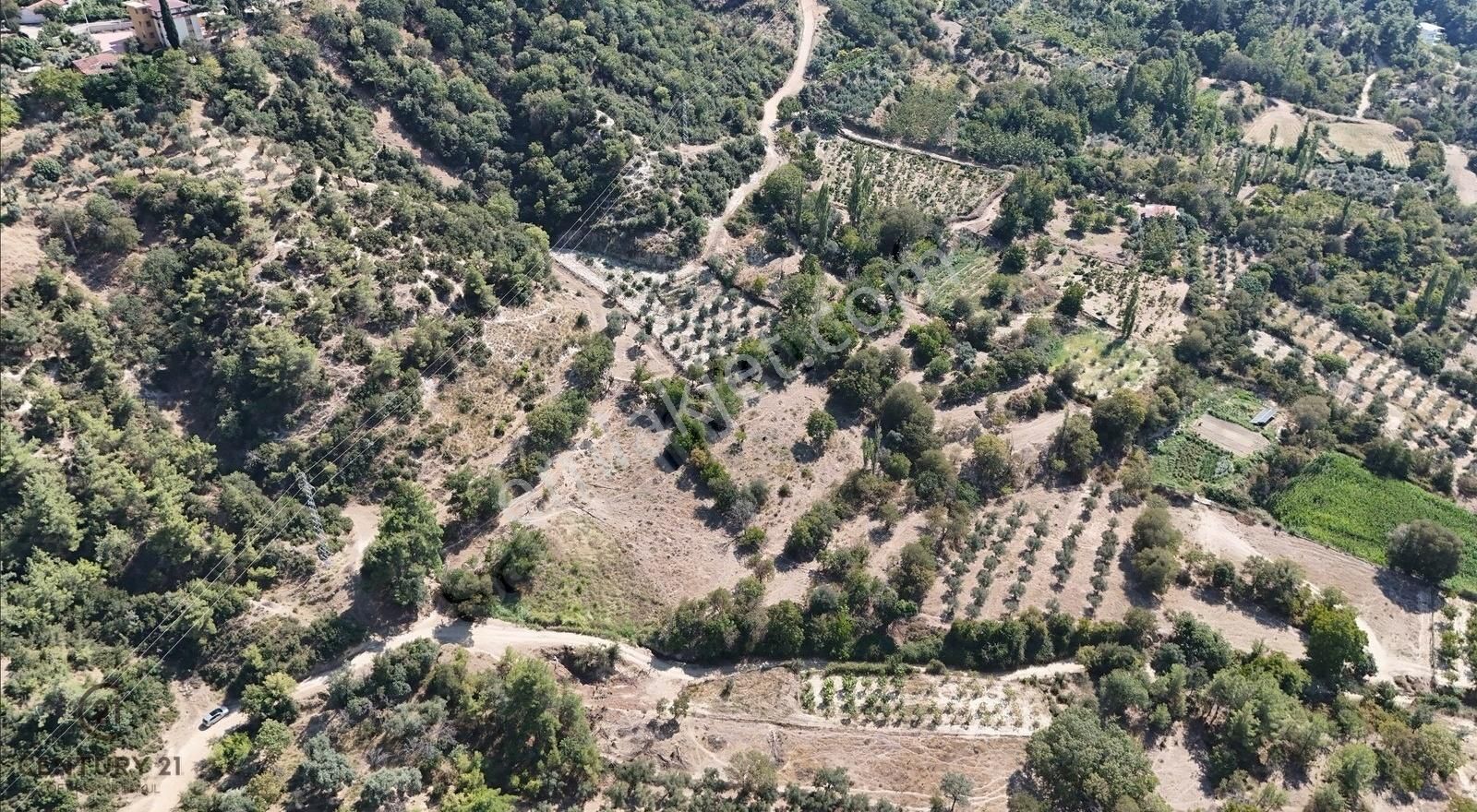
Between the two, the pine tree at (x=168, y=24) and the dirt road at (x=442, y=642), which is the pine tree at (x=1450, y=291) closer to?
the dirt road at (x=442, y=642)

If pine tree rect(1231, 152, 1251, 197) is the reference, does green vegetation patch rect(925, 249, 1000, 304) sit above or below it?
below

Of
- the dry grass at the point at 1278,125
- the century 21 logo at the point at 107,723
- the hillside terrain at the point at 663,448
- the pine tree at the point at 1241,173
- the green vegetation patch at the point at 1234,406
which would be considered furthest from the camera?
the dry grass at the point at 1278,125

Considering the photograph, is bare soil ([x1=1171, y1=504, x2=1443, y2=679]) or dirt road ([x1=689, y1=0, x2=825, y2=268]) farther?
dirt road ([x1=689, y1=0, x2=825, y2=268])

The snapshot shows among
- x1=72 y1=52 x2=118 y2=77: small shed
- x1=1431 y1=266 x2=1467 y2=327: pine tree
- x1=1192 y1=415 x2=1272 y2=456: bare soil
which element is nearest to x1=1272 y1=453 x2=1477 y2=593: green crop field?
x1=1192 y1=415 x2=1272 y2=456: bare soil

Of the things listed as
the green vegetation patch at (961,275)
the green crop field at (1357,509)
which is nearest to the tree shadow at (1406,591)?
the green crop field at (1357,509)

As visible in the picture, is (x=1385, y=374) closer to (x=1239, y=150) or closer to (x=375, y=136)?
(x=1239, y=150)

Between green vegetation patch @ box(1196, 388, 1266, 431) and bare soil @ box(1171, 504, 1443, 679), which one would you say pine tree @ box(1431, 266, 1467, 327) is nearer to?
green vegetation patch @ box(1196, 388, 1266, 431)

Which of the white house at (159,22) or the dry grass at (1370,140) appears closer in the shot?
the white house at (159,22)
